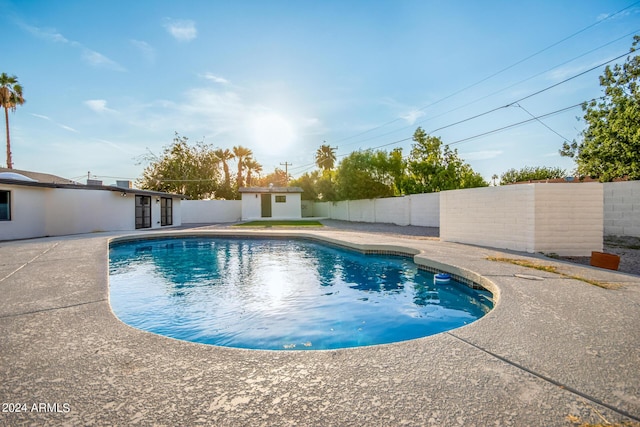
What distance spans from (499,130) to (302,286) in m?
15.2

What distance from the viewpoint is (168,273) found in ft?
27.5

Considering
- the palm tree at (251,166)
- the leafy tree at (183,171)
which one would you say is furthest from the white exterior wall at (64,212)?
the palm tree at (251,166)

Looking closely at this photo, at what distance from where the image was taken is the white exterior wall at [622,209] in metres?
10.1

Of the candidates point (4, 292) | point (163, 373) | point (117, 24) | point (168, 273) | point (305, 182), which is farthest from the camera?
point (305, 182)

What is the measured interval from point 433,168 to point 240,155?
27341 mm

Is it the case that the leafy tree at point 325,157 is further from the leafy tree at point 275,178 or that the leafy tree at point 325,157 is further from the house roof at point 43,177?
the house roof at point 43,177

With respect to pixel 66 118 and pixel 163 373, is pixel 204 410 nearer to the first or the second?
pixel 163 373

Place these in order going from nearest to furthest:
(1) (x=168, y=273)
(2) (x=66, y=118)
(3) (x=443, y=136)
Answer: (1) (x=168, y=273), (2) (x=66, y=118), (3) (x=443, y=136)

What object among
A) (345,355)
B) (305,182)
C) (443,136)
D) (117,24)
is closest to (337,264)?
(345,355)

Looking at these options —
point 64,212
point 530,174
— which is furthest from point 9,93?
point 530,174

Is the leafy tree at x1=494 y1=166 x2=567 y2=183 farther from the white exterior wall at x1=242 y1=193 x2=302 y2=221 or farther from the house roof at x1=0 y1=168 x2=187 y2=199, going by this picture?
the house roof at x1=0 y1=168 x2=187 y2=199

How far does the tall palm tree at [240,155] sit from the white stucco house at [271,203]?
1346 centimetres

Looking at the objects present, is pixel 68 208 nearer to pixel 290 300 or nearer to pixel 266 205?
pixel 290 300

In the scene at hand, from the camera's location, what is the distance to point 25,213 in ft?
43.3
